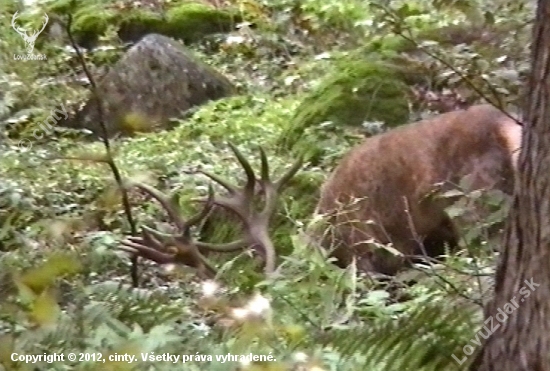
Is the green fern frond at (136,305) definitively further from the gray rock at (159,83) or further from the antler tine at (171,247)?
the gray rock at (159,83)

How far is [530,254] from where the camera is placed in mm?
1531

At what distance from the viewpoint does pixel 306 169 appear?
4242 mm

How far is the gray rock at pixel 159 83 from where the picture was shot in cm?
570

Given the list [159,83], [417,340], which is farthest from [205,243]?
[159,83]

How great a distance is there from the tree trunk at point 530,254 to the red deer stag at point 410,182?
1.44m

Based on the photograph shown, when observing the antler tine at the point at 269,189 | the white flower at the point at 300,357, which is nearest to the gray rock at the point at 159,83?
the antler tine at the point at 269,189

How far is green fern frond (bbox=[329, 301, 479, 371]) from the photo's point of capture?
70.0 inches

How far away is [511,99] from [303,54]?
4530 millimetres

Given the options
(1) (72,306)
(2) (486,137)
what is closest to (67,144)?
(2) (486,137)

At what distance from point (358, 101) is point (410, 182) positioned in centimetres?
149

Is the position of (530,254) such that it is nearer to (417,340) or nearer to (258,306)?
(417,340)

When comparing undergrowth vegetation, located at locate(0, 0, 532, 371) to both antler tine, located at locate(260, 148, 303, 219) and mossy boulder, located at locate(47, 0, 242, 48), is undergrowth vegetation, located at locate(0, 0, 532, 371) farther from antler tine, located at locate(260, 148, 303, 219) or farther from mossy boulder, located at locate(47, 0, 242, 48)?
antler tine, located at locate(260, 148, 303, 219)

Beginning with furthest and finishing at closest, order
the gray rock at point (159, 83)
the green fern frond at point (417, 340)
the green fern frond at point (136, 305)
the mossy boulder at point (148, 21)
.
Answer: the mossy boulder at point (148, 21) → the gray rock at point (159, 83) → the green fern frond at point (136, 305) → the green fern frond at point (417, 340)

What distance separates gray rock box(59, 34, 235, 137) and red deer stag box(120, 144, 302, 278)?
2.32m
